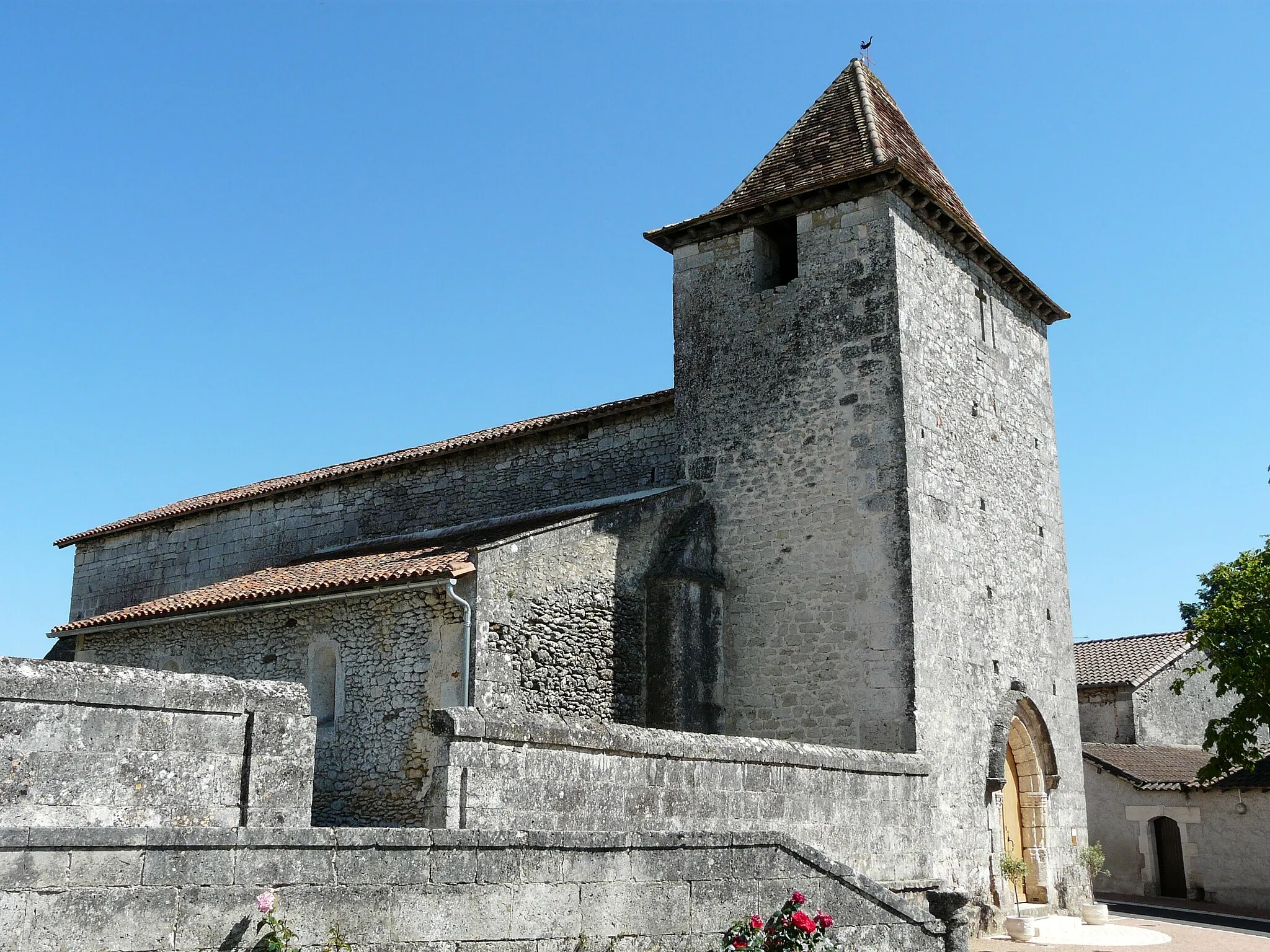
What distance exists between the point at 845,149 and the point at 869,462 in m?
4.77

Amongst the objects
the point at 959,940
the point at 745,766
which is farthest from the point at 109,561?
the point at 959,940

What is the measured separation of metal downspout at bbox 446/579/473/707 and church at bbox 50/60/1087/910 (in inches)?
1.4

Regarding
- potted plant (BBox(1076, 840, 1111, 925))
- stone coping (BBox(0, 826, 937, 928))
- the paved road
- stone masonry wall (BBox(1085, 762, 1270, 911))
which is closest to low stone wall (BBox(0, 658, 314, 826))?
stone coping (BBox(0, 826, 937, 928))

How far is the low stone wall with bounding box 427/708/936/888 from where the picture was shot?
7.90 meters

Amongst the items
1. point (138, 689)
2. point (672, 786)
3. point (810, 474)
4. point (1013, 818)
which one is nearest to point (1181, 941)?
point (1013, 818)

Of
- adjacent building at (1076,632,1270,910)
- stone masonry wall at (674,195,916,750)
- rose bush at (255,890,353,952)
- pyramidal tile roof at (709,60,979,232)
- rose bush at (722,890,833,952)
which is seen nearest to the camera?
rose bush at (255,890,353,952)

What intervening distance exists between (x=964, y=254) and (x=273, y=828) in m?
13.6

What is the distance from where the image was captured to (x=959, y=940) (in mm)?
9180

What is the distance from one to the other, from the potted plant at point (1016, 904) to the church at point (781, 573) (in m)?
0.20

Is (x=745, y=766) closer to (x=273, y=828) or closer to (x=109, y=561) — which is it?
(x=273, y=828)

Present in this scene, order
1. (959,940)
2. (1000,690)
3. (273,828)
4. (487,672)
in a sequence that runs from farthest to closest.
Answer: (1000,690), (487,672), (959,940), (273,828)

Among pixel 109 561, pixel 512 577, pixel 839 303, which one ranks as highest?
pixel 839 303

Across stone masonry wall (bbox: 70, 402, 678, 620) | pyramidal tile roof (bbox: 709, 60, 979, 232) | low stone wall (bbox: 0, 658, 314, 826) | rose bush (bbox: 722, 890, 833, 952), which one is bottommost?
rose bush (bbox: 722, 890, 833, 952)

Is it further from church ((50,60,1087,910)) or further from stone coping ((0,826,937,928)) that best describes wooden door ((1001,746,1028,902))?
stone coping ((0,826,937,928))
